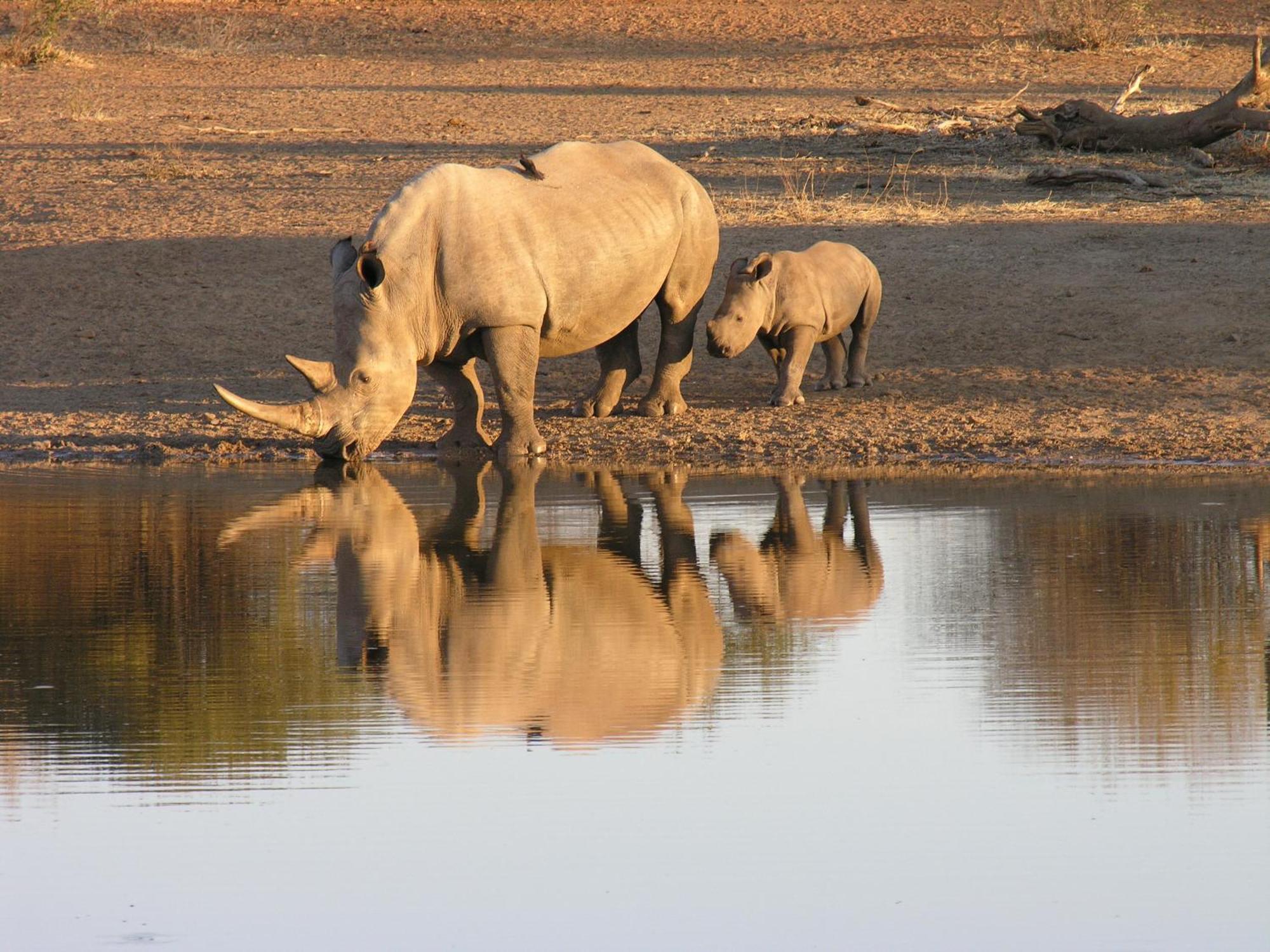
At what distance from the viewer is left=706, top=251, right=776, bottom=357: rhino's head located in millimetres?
13148

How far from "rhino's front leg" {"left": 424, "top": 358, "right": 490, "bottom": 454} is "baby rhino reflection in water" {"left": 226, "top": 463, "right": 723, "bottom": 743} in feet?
6.13

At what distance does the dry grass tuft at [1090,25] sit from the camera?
2636 centimetres

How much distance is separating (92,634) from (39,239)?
10093 mm

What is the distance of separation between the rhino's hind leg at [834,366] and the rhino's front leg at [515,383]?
2.40 m

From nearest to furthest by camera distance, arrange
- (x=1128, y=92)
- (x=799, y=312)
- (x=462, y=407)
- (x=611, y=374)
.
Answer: (x=462, y=407) < (x=799, y=312) < (x=611, y=374) < (x=1128, y=92)

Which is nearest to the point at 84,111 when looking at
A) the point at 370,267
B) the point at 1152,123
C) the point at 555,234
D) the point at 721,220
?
the point at 721,220

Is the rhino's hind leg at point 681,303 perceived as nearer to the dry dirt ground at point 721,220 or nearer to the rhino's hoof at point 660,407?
the rhino's hoof at point 660,407

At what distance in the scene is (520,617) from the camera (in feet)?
24.8

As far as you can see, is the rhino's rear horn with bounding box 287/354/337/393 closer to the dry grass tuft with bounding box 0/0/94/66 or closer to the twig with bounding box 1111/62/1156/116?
the twig with bounding box 1111/62/1156/116

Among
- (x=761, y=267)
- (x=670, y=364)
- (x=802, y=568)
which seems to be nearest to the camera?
(x=802, y=568)

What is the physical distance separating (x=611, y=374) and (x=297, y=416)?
2571 mm

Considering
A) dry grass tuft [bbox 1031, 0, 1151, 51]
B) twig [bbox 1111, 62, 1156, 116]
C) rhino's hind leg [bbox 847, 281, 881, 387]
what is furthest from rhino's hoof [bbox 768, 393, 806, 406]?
dry grass tuft [bbox 1031, 0, 1151, 51]

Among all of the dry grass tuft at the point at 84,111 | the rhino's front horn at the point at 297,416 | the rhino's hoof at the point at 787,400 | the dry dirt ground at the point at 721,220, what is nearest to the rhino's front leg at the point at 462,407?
the dry dirt ground at the point at 721,220

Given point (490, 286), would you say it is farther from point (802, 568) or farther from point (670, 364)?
point (802, 568)
